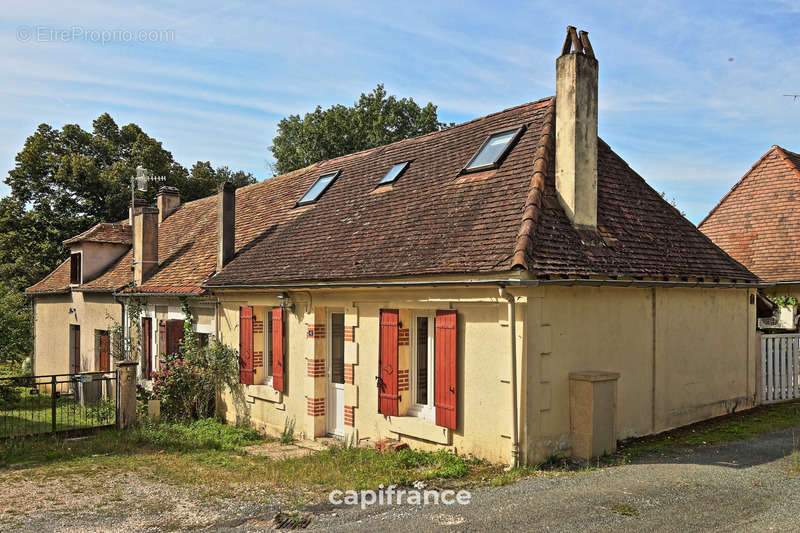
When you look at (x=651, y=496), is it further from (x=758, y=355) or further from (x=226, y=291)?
(x=226, y=291)

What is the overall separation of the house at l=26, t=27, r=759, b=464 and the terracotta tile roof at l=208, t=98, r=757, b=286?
1.7 inches

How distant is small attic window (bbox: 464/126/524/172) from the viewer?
11031mm

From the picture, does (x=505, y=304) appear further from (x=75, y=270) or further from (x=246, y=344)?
(x=75, y=270)

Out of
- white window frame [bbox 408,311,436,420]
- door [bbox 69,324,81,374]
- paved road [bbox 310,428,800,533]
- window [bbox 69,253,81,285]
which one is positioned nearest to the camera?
paved road [bbox 310,428,800,533]

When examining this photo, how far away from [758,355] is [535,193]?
6.57 metres

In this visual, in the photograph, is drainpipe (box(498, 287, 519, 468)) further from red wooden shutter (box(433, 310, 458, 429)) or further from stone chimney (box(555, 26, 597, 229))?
stone chimney (box(555, 26, 597, 229))

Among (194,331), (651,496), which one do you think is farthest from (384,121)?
(651,496)

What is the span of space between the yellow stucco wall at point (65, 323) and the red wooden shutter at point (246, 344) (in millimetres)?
6722

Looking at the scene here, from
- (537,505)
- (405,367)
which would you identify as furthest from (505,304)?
(537,505)

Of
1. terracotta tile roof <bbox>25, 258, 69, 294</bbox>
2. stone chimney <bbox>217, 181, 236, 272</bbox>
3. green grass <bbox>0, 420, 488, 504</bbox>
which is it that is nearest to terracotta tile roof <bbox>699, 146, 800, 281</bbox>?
green grass <bbox>0, 420, 488, 504</bbox>

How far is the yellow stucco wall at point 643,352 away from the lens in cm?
843

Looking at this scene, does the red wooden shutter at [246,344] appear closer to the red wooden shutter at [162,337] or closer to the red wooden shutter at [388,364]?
the red wooden shutter at [162,337]

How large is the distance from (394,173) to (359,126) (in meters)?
24.2

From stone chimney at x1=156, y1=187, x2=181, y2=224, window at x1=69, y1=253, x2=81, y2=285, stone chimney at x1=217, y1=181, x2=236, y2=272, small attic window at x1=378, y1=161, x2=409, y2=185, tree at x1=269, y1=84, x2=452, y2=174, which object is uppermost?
tree at x1=269, y1=84, x2=452, y2=174
